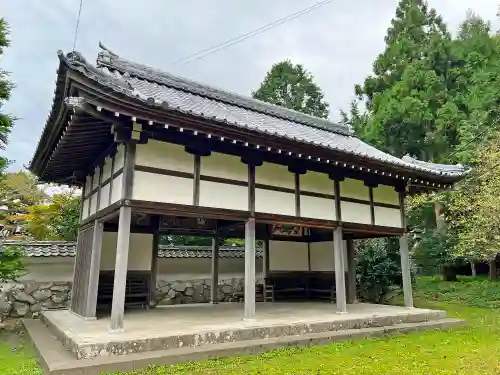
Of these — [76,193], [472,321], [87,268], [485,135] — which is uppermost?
[485,135]

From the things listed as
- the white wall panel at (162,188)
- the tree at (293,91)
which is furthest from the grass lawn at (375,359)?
the tree at (293,91)

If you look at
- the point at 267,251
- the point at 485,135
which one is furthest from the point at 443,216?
the point at 267,251

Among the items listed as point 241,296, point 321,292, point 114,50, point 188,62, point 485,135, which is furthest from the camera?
point 485,135

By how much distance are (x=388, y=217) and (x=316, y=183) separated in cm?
269

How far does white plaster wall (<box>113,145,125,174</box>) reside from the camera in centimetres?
675

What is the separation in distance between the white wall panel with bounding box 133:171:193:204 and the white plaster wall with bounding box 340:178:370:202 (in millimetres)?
4119

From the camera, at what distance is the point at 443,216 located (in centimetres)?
1906

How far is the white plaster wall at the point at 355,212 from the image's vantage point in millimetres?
9258

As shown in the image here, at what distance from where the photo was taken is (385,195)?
10.2 metres

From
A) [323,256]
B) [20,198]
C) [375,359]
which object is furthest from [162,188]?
[20,198]

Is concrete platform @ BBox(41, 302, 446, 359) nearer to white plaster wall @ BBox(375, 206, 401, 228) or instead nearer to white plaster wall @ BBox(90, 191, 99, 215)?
white plaster wall @ BBox(375, 206, 401, 228)

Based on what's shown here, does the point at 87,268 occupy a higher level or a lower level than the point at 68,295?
higher

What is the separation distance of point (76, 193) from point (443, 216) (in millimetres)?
18717

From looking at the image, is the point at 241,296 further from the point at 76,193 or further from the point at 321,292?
the point at 76,193
